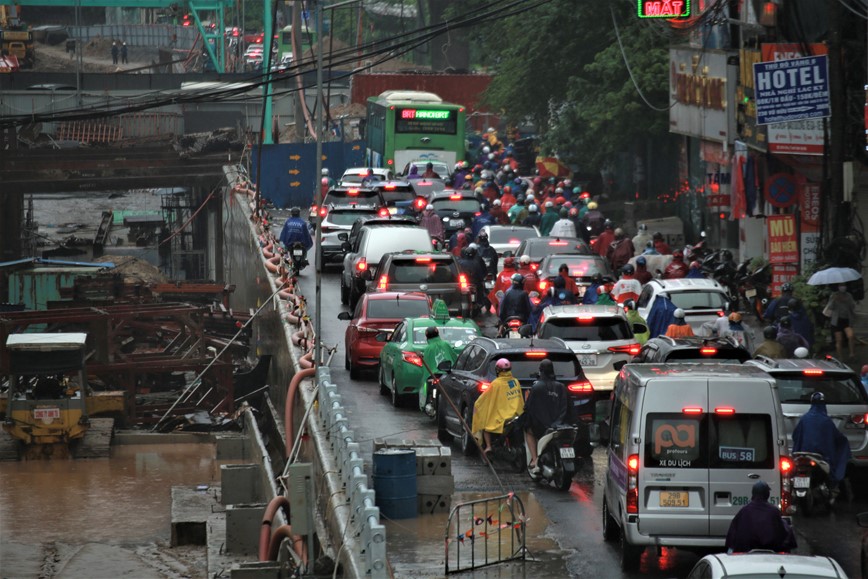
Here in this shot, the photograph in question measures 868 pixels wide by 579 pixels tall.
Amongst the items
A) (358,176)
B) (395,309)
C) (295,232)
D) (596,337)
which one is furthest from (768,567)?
(358,176)

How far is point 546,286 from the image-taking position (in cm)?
2955

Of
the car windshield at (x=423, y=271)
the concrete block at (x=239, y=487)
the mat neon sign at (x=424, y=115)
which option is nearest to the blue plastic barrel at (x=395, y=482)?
the concrete block at (x=239, y=487)

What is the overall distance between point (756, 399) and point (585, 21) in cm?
3730

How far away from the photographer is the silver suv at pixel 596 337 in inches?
897

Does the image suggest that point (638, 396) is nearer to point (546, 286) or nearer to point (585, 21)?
point (546, 286)

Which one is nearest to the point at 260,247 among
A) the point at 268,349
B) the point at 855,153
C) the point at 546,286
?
the point at 268,349

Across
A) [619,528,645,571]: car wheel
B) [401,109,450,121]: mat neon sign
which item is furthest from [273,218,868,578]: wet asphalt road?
[401,109,450,121]: mat neon sign

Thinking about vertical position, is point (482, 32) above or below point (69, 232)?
above

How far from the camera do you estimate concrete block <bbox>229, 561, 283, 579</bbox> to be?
60.0ft

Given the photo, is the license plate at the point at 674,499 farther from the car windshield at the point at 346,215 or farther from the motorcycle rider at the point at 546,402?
the car windshield at the point at 346,215

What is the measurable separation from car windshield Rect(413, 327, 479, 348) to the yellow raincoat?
4715mm

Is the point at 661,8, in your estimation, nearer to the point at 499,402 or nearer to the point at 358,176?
the point at 499,402

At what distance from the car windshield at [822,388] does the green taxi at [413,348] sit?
6540mm

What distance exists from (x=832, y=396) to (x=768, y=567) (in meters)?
8.46
